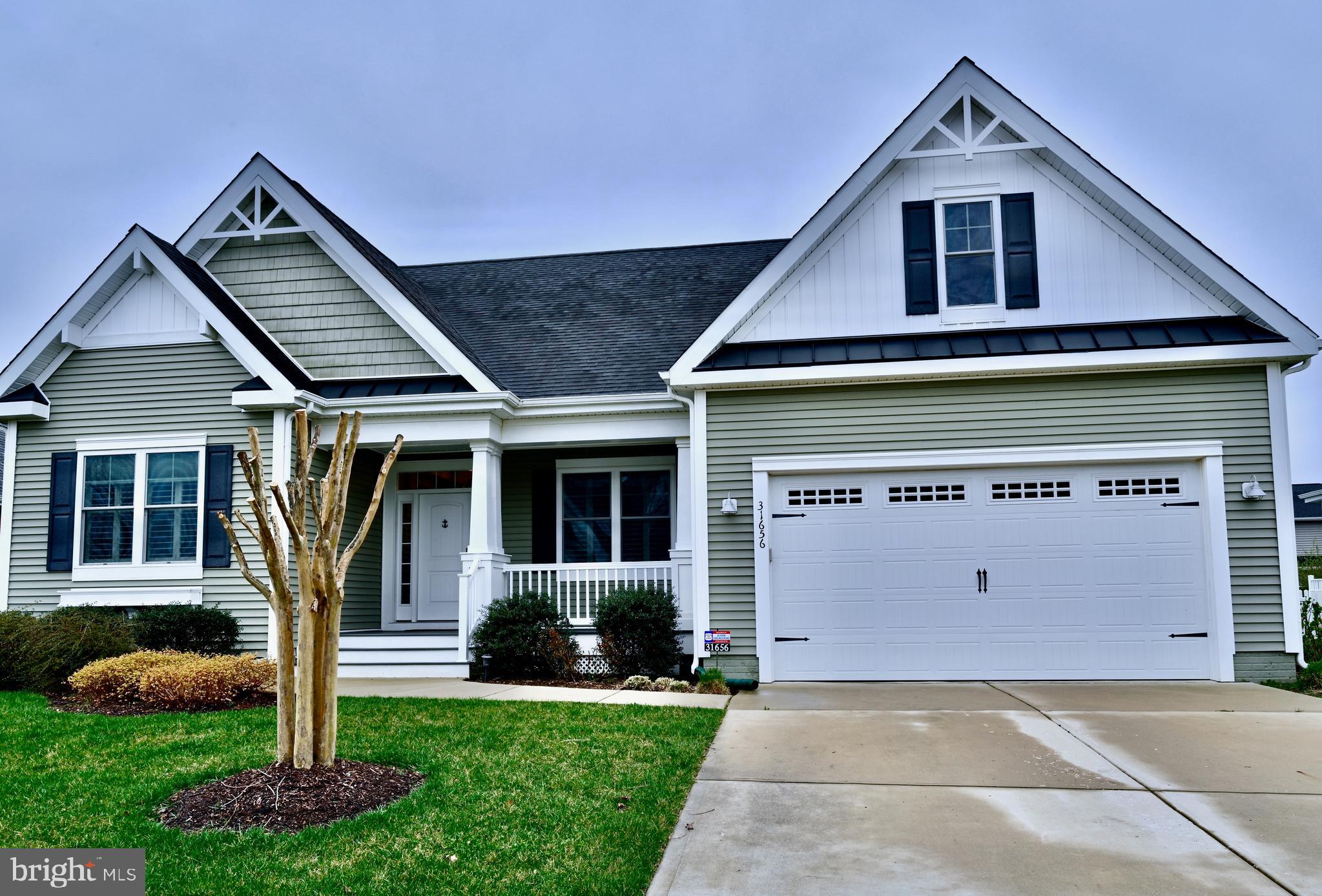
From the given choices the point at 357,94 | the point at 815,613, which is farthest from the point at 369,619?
the point at 357,94

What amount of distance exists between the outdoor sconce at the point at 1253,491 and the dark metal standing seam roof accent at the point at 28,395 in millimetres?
13946

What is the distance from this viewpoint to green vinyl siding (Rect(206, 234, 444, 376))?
12.4 metres

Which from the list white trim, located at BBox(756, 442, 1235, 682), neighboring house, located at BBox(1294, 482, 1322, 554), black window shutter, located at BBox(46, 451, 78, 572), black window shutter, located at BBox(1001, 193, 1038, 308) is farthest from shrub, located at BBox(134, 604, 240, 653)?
neighboring house, located at BBox(1294, 482, 1322, 554)

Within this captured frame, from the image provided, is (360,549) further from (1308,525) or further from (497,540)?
(1308,525)

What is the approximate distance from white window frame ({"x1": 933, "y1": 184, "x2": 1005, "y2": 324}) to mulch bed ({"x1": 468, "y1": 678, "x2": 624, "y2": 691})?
17.7 ft

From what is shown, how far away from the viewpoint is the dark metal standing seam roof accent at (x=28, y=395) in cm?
1212

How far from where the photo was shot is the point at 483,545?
11695 millimetres

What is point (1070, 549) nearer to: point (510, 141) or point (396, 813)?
point (396, 813)

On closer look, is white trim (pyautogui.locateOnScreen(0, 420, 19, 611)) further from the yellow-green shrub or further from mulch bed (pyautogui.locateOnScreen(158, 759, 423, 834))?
mulch bed (pyautogui.locateOnScreen(158, 759, 423, 834))

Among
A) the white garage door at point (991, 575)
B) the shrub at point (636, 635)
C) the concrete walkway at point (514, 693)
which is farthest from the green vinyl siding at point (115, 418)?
the white garage door at point (991, 575)

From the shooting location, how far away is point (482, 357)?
44.0 ft

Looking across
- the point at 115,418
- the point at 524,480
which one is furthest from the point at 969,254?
the point at 115,418

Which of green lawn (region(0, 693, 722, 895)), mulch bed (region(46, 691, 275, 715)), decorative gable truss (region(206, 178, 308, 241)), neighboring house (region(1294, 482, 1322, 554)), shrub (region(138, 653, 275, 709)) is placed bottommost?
green lawn (region(0, 693, 722, 895))

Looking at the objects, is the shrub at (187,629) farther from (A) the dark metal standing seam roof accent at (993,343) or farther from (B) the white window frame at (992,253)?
(B) the white window frame at (992,253)
